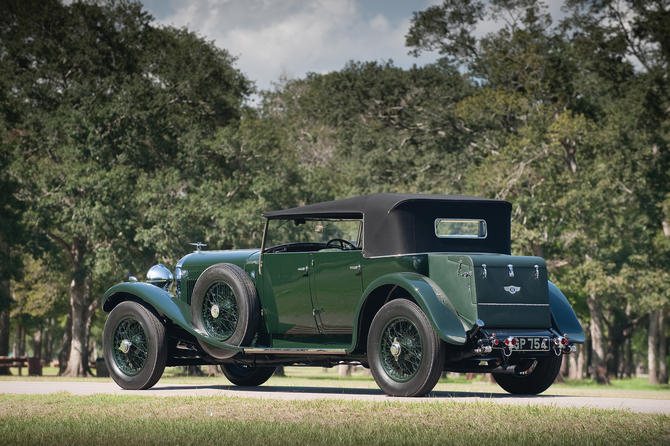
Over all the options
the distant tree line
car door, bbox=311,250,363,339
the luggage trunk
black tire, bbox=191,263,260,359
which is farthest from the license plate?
the distant tree line

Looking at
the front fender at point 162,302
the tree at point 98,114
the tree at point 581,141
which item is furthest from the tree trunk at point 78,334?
the front fender at point 162,302

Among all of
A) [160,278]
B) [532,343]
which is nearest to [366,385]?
[160,278]

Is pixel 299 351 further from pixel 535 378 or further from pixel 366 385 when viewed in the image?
pixel 366 385

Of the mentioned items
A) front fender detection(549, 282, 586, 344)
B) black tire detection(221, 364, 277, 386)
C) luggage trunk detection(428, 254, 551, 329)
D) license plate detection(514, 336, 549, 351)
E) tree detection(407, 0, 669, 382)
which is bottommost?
black tire detection(221, 364, 277, 386)

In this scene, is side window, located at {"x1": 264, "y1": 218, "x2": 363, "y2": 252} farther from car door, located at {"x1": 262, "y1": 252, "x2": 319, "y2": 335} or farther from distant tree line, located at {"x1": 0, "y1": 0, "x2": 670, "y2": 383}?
distant tree line, located at {"x1": 0, "y1": 0, "x2": 670, "y2": 383}

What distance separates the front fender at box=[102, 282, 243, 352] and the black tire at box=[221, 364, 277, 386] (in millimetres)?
1611

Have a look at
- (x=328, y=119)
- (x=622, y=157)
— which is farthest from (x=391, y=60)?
(x=622, y=157)

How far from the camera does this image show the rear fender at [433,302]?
8.48 metres

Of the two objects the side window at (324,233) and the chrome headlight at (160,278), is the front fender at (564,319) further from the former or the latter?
the chrome headlight at (160,278)

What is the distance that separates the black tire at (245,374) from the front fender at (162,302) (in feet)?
5.29

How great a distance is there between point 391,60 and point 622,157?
447 inches

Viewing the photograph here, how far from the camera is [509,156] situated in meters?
31.2

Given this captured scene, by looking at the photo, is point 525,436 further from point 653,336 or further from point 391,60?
point 653,336

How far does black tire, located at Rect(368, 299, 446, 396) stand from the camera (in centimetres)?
862
